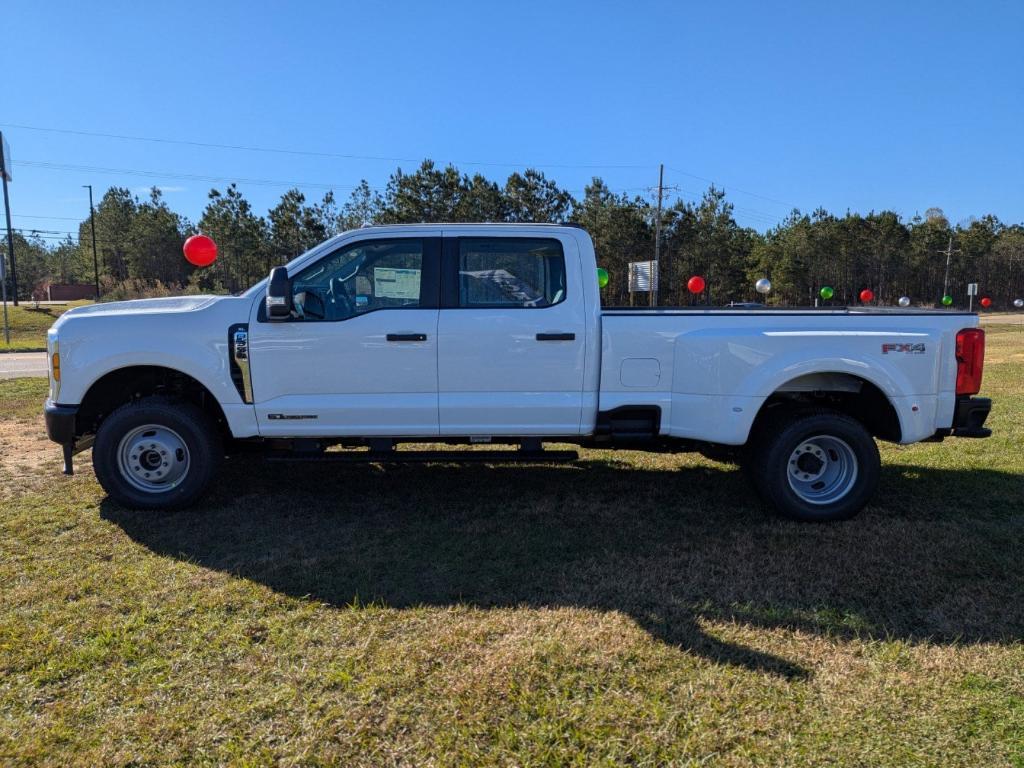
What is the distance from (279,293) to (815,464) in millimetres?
3892

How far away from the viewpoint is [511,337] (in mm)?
4621

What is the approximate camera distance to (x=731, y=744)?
247cm

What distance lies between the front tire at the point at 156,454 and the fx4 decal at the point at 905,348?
15.3 feet

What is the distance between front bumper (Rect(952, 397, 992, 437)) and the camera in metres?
4.64

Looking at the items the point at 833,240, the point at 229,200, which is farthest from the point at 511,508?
the point at 833,240

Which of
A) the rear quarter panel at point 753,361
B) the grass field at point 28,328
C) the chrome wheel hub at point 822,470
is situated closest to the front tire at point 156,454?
the rear quarter panel at point 753,361

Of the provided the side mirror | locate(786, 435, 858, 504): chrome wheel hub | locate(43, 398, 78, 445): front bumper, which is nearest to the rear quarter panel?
locate(786, 435, 858, 504): chrome wheel hub

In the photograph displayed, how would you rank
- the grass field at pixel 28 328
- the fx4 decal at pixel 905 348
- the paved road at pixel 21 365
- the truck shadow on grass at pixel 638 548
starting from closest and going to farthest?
the truck shadow on grass at pixel 638 548, the fx4 decal at pixel 905 348, the paved road at pixel 21 365, the grass field at pixel 28 328

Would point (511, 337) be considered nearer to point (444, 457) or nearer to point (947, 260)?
point (444, 457)

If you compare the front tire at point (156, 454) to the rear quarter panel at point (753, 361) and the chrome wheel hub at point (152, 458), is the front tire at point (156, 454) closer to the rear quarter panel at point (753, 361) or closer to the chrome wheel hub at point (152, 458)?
the chrome wheel hub at point (152, 458)

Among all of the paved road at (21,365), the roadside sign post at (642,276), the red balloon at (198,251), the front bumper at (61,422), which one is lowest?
the paved road at (21,365)

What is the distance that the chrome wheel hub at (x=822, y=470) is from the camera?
473 centimetres

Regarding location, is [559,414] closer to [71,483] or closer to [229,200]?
[71,483]

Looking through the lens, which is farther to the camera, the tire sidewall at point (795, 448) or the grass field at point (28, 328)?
the grass field at point (28, 328)
